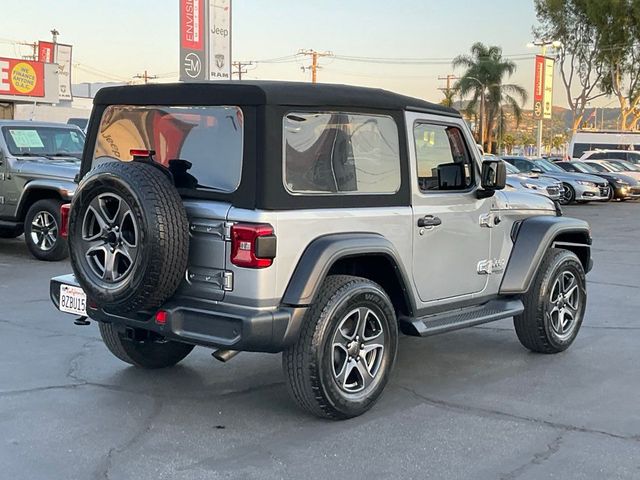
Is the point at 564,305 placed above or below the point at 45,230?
below

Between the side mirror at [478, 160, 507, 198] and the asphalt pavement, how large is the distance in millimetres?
1344

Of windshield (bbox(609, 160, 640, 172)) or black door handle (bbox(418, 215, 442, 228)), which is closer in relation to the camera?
black door handle (bbox(418, 215, 442, 228))

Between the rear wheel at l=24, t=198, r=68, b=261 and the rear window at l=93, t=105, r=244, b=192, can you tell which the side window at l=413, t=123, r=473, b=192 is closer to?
the rear window at l=93, t=105, r=244, b=192

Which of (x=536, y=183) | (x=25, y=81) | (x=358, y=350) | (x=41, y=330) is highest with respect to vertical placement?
(x=25, y=81)

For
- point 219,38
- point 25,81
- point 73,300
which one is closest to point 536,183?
point 219,38

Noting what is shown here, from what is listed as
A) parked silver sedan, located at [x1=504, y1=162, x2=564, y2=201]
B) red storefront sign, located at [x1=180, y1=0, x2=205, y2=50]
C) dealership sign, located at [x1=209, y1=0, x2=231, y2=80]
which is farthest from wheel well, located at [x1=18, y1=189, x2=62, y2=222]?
parked silver sedan, located at [x1=504, y1=162, x2=564, y2=201]

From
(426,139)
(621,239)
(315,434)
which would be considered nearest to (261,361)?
(315,434)

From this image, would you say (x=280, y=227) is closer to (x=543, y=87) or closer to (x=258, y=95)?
(x=258, y=95)

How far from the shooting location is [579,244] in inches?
261

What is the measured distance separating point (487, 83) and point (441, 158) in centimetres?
Answer: 4990

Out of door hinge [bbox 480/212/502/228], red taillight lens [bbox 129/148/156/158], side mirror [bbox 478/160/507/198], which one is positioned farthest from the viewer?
door hinge [bbox 480/212/502/228]

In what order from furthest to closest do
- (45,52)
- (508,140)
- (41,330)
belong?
1. (508,140)
2. (45,52)
3. (41,330)

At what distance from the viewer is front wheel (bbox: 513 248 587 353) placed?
6152 millimetres

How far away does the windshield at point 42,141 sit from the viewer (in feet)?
37.1
